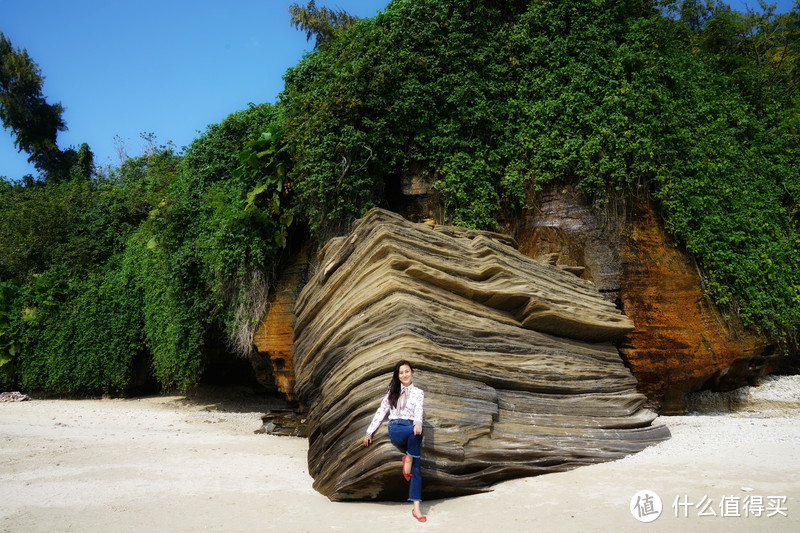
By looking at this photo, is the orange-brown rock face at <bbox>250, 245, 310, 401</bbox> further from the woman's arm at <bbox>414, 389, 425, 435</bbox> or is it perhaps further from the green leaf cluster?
the woman's arm at <bbox>414, 389, 425, 435</bbox>

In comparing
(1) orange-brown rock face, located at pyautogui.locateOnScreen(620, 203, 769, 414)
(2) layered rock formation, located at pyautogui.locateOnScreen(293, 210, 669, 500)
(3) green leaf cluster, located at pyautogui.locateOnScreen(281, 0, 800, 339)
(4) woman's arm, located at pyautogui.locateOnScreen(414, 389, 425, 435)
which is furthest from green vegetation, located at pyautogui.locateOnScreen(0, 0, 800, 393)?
(4) woman's arm, located at pyautogui.locateOnScreen(414, 389, 425, 435)

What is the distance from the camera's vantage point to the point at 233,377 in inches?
607

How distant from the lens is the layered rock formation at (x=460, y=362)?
5.17 meters

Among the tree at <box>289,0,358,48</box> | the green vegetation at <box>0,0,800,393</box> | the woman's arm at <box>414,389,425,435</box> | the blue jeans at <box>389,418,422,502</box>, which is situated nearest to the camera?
the blue jeans at <box>389,418,422,502</box>

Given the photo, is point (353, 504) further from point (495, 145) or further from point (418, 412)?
point (495, 145)

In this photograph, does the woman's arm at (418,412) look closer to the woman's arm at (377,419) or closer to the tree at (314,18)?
the woman's arm at (377,419)

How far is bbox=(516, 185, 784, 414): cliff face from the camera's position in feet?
28.2

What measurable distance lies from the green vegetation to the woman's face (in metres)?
5.26

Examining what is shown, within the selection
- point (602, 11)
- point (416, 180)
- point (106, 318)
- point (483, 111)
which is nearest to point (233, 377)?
point (106, 318)

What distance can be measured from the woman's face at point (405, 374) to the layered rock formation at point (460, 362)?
0.40m

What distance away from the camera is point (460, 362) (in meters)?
5.79
